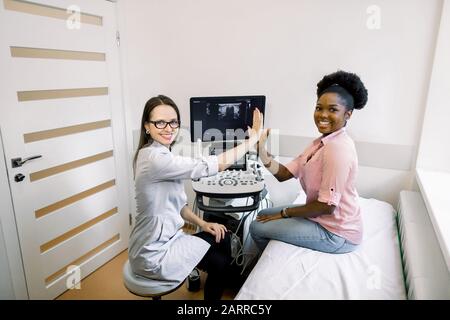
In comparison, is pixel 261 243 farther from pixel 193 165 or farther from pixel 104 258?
pixel 104 258

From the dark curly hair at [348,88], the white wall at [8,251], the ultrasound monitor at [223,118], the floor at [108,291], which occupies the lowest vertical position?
the floor at [108,291]

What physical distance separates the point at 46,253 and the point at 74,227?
9.3 inches

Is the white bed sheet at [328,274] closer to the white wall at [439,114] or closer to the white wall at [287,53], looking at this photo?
the white wall at [439,114]

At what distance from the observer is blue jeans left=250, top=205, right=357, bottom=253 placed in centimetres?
144

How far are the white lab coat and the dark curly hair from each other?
656 mm

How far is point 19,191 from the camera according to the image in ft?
5.60

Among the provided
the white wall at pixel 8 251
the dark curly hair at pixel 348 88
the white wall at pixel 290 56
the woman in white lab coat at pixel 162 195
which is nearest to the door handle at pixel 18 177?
the white wall at pixel 8 251

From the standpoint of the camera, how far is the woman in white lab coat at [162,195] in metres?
1.30

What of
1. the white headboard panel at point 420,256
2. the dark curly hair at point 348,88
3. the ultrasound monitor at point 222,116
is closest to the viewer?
the white headboard panel at point 420,256

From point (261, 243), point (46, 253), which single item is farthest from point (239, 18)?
point (46, 253)

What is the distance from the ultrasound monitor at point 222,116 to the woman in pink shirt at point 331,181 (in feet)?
1.95

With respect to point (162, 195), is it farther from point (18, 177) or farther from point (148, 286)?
point (18, 177)

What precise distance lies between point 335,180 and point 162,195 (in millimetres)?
755
